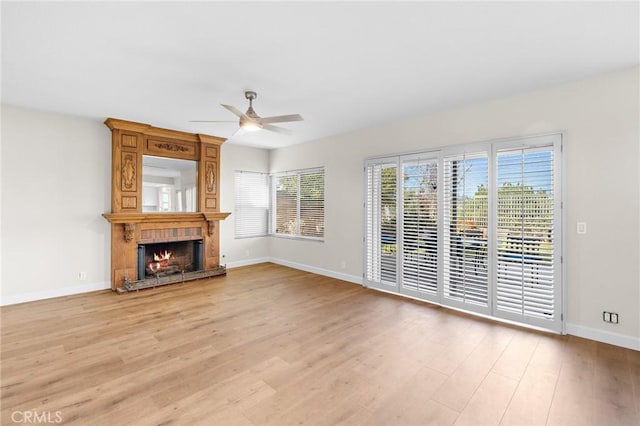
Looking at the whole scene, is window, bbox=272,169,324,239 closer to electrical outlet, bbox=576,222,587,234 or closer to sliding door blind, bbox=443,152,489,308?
sliding door blind, bbox=443,152,489,308

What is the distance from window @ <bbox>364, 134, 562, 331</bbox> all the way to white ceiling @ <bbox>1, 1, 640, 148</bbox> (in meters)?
0.87

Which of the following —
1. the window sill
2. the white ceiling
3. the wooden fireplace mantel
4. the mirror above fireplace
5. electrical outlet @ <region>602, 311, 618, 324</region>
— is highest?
the white ceiling

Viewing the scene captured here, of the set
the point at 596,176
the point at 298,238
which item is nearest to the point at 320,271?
the point at 298,238

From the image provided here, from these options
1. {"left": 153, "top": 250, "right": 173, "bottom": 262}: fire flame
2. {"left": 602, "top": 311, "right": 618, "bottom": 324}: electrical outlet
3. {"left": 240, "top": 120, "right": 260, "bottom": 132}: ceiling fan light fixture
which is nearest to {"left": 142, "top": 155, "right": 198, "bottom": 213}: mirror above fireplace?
{"left": 153, "top": 250, "right": 173, "bottom": 262}: fire flame

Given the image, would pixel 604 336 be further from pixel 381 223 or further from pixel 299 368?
pixel 299 368

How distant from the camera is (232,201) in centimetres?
678

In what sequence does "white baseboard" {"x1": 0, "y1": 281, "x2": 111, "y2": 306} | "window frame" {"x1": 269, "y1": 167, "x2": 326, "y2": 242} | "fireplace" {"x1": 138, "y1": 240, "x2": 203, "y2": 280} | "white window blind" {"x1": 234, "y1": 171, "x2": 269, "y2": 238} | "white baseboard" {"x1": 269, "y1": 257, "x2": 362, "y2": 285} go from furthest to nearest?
1. "white window blind" {"x1": 234, "y1": 171, "x2": 269, "y2": 238}
2. "window frame" {"x1": 269, "y1": 167, "x2": 326, "y2": 242}
3. "white baseboard" {"x1": 269, "y1": 257, "x2": 362, "y2": 285}
4. "fireplace" {"x1": 138, "y1": 240, "x2": 203, "y2": 280}
5. "white baseboard" {"x1": 0, "y1": 281, "x2": 111, "y2": 306}

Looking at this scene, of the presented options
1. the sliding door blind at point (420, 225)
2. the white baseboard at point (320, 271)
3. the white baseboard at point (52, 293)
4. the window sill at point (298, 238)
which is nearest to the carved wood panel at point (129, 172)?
the white baseboard at point (52, 293)

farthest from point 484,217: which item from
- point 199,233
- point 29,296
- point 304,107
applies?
point 29,296

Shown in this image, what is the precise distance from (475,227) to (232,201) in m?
4.92

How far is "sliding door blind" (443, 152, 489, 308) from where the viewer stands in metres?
3.95

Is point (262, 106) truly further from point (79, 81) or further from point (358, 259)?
point (358, 259)

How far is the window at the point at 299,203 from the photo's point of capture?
6320 millimetres

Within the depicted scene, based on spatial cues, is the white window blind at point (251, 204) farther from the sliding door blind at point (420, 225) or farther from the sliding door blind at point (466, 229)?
the sliding door blind at point (466, 229)
